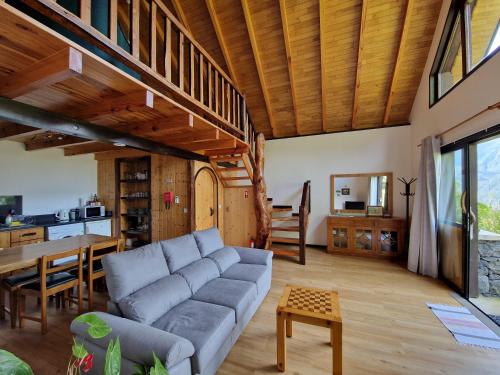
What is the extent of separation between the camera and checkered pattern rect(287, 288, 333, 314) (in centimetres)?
185

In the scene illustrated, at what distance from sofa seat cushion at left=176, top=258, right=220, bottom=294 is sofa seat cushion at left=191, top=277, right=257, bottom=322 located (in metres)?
0.06

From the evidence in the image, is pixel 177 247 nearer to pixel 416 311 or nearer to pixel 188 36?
pixel 188 36

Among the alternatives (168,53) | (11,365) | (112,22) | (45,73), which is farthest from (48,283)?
(168,53)

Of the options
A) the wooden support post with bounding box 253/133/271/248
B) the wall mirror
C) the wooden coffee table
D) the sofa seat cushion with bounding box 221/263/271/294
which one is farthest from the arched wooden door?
the wooden coffee table

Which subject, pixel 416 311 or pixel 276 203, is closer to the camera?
pixel 416 311

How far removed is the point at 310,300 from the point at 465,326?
184 cm

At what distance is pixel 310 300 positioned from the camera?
1.99 m

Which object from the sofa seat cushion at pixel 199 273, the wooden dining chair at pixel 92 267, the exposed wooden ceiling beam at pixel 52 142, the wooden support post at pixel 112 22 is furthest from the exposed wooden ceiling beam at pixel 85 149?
the sofa seat cushion at pixel 199 273

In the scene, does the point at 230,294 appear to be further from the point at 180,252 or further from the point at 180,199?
the point at 180,199

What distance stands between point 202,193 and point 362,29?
416cm

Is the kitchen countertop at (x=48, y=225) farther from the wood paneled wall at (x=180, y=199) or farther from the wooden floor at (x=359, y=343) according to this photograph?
the wooden floor at (x=359, y=343)

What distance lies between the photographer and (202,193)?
16.1 feet

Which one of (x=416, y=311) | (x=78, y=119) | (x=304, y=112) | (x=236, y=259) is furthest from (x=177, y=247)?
(x=304, y=112)

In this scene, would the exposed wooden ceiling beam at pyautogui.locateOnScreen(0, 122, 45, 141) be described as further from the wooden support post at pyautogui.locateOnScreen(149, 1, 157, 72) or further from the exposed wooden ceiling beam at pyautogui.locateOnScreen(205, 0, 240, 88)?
the exposed wooden ceiling beam at pyautogui.locateOnScreen(205, 0, 240, 88)
